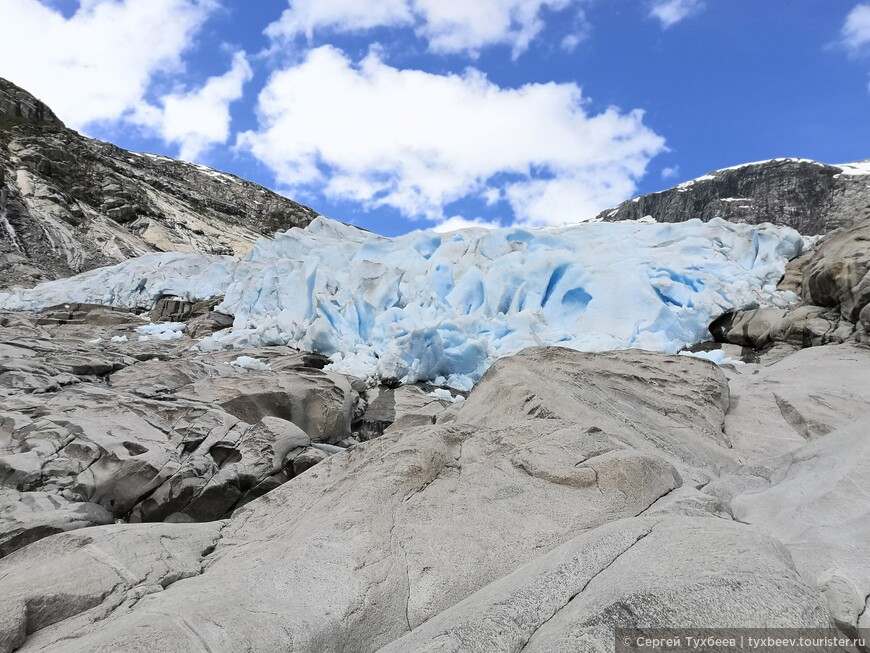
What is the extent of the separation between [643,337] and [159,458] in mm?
7747

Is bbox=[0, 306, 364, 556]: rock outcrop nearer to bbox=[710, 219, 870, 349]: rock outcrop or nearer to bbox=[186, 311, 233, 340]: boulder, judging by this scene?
bbox=[186, 311, 233, 340]: boulder

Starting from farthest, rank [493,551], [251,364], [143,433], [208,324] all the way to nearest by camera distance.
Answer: [208,324] < [251,364] < [143,433] < [493,551]

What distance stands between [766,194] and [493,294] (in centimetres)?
4206

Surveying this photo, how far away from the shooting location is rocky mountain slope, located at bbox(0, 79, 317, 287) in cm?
2197

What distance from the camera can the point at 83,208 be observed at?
2642cm

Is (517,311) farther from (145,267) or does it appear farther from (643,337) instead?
(145,267)

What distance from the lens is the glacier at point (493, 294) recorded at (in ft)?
32.4

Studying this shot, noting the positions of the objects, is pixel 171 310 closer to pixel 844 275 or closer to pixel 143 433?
pixel 143 433

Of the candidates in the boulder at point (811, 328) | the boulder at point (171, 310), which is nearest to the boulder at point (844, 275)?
the boulder at point (811, 328)

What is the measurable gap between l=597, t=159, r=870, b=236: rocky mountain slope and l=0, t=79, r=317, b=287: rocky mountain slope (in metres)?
31.5

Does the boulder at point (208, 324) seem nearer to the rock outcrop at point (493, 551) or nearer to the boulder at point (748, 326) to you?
the rock outcrop at point (493, 551)

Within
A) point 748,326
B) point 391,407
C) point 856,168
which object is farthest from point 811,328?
point 856,168

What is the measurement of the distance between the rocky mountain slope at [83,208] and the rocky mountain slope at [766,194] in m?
31.5

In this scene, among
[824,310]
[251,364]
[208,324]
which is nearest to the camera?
[251,364]
